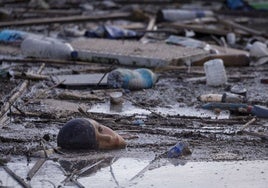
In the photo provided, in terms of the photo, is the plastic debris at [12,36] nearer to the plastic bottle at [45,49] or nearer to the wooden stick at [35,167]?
the plastic bottle at [45,49]

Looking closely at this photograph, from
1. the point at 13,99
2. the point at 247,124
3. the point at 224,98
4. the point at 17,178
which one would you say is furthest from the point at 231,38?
the point at 17,178

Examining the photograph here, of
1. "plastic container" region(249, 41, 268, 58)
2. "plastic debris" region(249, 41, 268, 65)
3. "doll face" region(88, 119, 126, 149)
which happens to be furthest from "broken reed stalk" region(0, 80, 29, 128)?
"plastic container" region(249, 41, 268, 58)

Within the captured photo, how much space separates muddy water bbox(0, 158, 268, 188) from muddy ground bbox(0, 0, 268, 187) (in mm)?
165

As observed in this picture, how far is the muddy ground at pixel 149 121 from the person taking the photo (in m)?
7.73

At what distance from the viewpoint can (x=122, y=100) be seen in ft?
32.5

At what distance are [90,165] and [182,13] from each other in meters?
11.1

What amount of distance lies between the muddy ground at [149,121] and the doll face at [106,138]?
0.21 feet

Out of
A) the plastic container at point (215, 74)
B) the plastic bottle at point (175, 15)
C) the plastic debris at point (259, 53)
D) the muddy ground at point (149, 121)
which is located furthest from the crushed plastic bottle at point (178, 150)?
the plastic bottle at point (175, 15)

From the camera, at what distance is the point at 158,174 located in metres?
7.13

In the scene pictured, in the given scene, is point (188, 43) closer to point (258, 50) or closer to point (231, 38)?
point (258, 50)

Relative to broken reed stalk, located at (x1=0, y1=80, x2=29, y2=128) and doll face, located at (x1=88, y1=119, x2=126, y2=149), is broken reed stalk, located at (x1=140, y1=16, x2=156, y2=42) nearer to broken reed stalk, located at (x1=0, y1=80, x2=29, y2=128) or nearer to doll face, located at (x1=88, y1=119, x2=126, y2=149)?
broken reed stalk, located at (x1=0, y1=80, x2=29, y2=128)

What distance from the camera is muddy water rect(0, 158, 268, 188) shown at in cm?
682

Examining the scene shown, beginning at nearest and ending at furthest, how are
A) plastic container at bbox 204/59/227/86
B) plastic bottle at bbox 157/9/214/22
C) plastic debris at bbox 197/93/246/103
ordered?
plastic debris at bbox 197/93/246/103 → plastic container at bbox 204/59/227/86 → plastic bottle at bbox 157/9/214/22

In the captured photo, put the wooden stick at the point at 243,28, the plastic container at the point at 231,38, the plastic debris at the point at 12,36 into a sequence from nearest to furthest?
the plastic debris at the point at 12,36
the plastic container at the point at 231,38
the wooden stick at the point at 243,28
